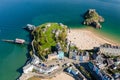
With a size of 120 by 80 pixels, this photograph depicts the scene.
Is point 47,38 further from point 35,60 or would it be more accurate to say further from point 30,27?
point 35,60

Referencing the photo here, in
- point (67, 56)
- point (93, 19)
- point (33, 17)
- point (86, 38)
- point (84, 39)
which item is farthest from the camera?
point (33, 17)

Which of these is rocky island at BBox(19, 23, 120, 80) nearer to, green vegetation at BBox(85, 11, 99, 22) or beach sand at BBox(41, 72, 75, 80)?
beach sand at BBox(41, 72, 75, 80)

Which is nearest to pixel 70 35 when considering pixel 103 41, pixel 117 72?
pixel 103 41

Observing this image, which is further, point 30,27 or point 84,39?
point 30,27

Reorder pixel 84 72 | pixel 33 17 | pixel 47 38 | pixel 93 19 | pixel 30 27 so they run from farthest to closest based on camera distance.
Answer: pixel 33 17, pixel 93 19, pixel 30 27, pixel 47 38, pixel 84 72

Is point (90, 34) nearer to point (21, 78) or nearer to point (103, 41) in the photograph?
point (103, 41)

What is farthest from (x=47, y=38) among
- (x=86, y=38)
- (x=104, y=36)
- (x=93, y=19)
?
(x=93, y=19)

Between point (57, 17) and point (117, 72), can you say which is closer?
point (117, 72)
